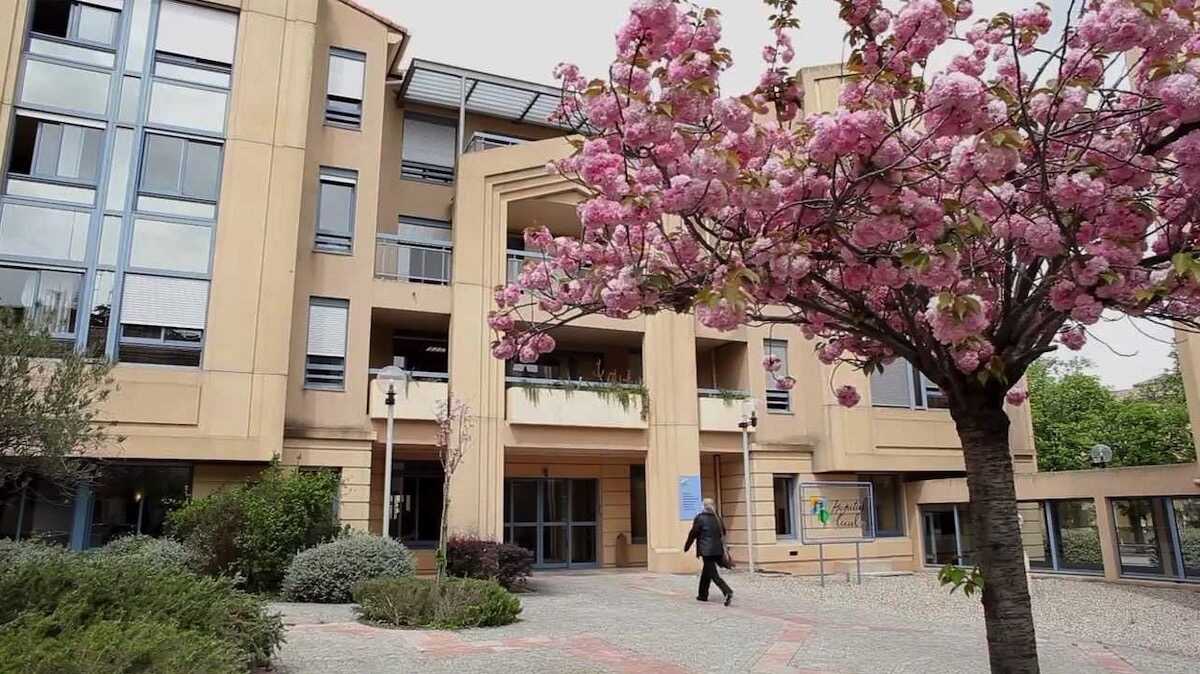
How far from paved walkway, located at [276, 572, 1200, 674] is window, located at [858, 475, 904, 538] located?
9694 mm

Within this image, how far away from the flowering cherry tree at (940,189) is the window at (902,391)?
16.0 m

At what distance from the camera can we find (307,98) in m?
18.1

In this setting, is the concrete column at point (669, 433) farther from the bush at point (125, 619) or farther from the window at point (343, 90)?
the bush at point (125, 619)

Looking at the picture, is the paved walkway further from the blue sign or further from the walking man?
the blue sign

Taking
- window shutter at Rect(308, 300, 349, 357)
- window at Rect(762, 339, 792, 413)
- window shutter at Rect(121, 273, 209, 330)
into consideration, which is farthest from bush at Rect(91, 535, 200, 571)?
window at Rect(762, 339, 792, 413)

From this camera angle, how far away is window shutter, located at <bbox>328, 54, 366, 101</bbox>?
Result: 19.6 metres

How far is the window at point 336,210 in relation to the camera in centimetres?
1872

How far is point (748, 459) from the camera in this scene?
792 inches

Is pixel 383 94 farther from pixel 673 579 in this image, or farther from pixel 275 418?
pixel 673 579

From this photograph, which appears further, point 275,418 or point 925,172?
point 275,418

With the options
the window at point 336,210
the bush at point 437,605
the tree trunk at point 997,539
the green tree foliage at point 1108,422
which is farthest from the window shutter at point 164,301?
the green tree foliage at point 1108,422

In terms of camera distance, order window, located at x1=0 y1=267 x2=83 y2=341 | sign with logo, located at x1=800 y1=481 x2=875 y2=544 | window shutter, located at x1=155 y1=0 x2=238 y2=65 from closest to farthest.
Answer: window, located at x1=0 y1=267 x2=83 y2=341, window shutter, located at x1=155 y1=0 x2=238 y2=65, sign with logo, located at x1=800 y1=481 x2=875 y2=544

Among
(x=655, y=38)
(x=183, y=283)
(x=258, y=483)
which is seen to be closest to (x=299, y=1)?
(x=183, y=283)

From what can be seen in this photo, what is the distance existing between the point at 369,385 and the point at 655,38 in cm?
1484
